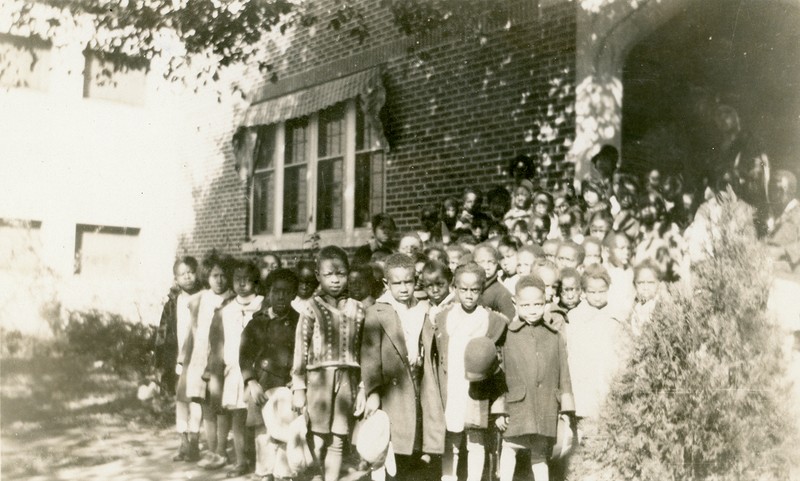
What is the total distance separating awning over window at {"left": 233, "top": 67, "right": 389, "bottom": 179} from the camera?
36.8ft

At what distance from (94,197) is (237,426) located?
33.4 feet

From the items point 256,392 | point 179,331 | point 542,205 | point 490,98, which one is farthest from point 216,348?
point 490,98

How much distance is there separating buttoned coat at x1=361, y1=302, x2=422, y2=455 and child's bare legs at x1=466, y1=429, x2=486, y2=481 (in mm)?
361

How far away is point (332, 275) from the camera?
5.41m

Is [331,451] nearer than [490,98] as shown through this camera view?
Yes

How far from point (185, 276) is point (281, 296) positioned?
1461 millimetres

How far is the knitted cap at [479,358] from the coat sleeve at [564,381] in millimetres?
458

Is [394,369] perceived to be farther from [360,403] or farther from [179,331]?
[179,331]

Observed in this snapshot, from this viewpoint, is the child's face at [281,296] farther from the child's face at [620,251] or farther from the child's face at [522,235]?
the child's face at [620,251]

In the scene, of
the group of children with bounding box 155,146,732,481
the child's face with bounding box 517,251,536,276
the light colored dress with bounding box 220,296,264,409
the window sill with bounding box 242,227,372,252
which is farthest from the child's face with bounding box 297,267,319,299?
the window sill with bounding box 242,227,372,252

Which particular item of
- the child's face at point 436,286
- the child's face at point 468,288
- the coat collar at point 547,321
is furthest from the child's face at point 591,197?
the child's face at point 468,288

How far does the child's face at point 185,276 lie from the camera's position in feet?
23.0

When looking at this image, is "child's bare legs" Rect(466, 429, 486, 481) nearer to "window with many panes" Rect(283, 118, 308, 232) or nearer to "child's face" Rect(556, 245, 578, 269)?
"child's face" Rect(556, 245, 578, 269)

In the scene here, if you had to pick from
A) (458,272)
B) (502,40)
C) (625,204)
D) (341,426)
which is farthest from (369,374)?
(502,40)
